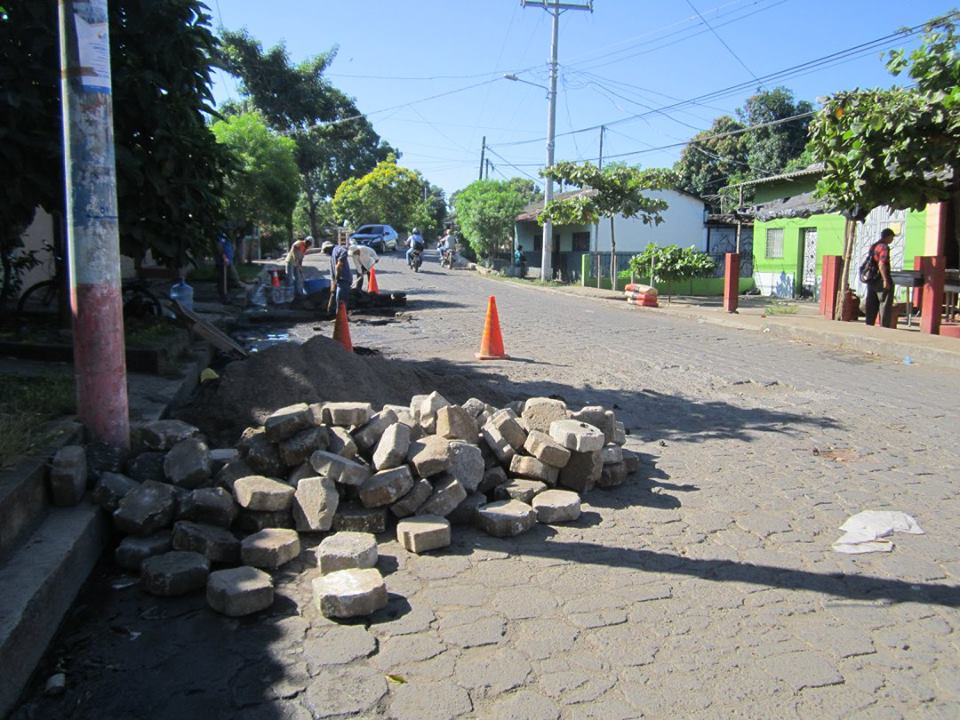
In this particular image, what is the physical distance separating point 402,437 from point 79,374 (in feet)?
6.28

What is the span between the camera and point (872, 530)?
4.48 m

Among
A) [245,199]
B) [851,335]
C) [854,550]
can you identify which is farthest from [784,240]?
[854,550]

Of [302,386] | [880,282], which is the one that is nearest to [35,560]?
[302,386]

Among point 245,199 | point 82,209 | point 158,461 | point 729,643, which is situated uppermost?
point 245,199

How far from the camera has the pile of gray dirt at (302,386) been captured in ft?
19.9

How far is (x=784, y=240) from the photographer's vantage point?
1025 inches

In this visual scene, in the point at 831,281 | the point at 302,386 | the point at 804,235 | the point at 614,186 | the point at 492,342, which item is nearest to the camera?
the point at 302,386

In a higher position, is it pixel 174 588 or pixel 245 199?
pixel 245 199

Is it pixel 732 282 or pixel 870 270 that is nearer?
pixel 870 270

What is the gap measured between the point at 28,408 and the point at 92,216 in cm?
125

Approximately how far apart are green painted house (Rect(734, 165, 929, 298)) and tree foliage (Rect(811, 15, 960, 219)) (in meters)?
6.99

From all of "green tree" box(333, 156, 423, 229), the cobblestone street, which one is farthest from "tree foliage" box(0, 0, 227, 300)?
"green tree" box(333, 156, 423, 229)

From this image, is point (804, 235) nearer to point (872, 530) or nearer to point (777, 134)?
point (777, 134)

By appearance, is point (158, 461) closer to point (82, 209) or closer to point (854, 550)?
point (82, 209)
